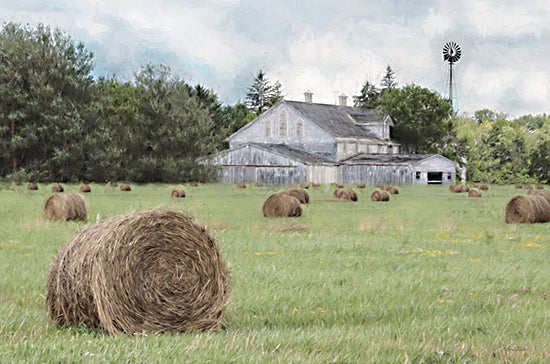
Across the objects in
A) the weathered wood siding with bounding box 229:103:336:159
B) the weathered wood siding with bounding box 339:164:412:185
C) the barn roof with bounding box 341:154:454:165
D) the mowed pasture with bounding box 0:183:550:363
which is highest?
the weathered wood siding with bounding box 229:103:336:159

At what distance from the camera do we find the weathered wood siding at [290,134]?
3054 inches

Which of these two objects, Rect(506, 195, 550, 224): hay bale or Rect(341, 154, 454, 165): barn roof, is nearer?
Rect(506, 195, 550, 224): hay bale

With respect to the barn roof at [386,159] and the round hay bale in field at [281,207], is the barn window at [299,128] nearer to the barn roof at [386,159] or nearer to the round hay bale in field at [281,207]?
the barn roof at [386,159]

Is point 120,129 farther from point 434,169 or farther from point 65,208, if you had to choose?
point 65,208

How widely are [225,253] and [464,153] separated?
8033 centimetres

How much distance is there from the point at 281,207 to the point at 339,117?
60269 millimetres

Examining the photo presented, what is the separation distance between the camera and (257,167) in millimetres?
70625

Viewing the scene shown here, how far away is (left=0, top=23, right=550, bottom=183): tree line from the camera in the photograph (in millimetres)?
64938

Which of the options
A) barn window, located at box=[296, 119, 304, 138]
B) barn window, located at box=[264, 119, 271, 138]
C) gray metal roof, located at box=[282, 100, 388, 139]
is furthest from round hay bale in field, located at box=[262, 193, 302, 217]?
barn window, located at box=[264, 119, 271, 138]

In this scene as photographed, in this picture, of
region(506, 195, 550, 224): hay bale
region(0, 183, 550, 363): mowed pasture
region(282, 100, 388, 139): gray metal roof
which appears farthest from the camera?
region(282, 100, 388, 139): gray metal roof

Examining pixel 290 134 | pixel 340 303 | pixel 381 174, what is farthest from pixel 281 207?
pixel 290 134

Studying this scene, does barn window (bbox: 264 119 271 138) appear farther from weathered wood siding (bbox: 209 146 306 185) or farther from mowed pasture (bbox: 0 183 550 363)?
mowed pasture (bbox: 0 183 550 363)

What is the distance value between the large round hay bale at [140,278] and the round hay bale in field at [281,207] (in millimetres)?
17953

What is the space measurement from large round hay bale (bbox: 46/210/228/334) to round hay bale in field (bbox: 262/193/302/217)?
17953 millimetres
